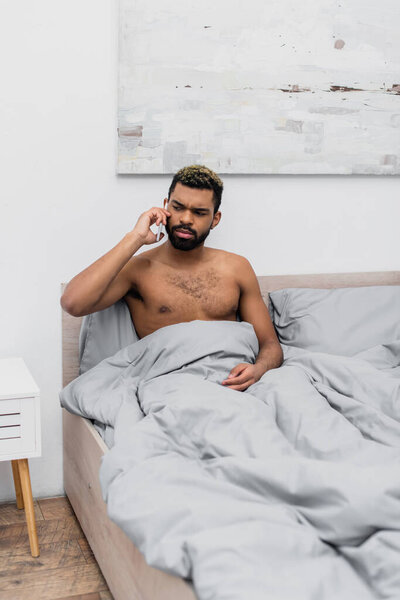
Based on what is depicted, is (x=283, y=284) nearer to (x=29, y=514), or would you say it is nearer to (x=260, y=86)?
(x=260, y=86)

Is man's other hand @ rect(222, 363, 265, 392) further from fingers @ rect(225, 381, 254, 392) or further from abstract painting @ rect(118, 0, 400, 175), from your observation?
abstract painting @ rect(118, 0, 400, 175)

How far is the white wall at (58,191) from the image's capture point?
195 centimetres

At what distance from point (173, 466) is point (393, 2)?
1834mm

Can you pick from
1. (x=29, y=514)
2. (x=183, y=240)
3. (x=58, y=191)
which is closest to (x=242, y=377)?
(x=183, y=240)

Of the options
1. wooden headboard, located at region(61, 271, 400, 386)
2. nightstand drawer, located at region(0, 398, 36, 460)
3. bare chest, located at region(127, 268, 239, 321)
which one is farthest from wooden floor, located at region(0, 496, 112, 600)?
bare chest, located at region(127, 268, 239, 321)

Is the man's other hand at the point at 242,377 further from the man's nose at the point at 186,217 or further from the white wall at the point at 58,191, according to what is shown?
the white wall at the point at 58,191

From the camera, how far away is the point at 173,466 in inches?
50.1

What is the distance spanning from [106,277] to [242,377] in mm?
480

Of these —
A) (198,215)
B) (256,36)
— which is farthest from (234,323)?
(256,36)

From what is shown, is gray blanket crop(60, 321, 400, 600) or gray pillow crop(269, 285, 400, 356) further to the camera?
gray pillow crop(269, 285, 400, 356)

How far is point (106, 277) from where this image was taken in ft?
6.09

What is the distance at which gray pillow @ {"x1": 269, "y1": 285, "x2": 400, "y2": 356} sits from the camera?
83.6 inches

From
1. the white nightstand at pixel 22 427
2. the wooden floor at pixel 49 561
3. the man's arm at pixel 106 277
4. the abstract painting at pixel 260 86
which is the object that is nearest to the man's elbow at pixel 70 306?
the man's arm at pixel 106 277

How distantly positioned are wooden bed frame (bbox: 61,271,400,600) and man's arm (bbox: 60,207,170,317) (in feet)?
0.64
